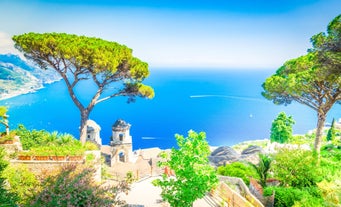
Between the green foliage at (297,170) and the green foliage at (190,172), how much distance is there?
189 inches

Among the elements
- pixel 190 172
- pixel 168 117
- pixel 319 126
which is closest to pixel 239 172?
pixel 319 126

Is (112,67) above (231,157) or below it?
above

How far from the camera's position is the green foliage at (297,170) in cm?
1179

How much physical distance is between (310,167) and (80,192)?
35.3ft

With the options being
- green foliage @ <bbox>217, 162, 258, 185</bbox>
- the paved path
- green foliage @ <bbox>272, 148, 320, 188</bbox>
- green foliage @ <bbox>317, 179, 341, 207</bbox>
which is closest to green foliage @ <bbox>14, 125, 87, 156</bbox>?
the paved path

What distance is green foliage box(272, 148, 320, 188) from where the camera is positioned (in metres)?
11.8

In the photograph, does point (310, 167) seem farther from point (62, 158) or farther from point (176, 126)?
point (176, 126)

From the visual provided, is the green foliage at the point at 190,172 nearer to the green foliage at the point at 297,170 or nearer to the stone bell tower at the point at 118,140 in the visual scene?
the green foliage at the point at 297,170

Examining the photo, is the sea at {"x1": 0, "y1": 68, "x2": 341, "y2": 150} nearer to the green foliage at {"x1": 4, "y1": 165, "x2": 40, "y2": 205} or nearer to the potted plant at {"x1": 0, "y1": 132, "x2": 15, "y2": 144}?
the potted plant at {"x1": 0, "y1": 132, "x2": 15, "y2": 144}

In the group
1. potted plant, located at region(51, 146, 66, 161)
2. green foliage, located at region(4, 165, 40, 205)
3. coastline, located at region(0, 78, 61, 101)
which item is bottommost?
green foliage, located at region(4, 165, 40, 205)

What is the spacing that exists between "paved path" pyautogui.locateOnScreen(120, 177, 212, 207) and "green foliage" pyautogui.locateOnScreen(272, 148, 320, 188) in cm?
394

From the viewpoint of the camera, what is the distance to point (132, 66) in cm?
1753

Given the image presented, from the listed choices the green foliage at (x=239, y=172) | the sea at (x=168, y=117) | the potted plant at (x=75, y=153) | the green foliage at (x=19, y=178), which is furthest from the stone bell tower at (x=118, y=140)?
the sea at (x=168, y=117)

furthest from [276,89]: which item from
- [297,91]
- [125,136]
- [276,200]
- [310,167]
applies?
[125,136]
